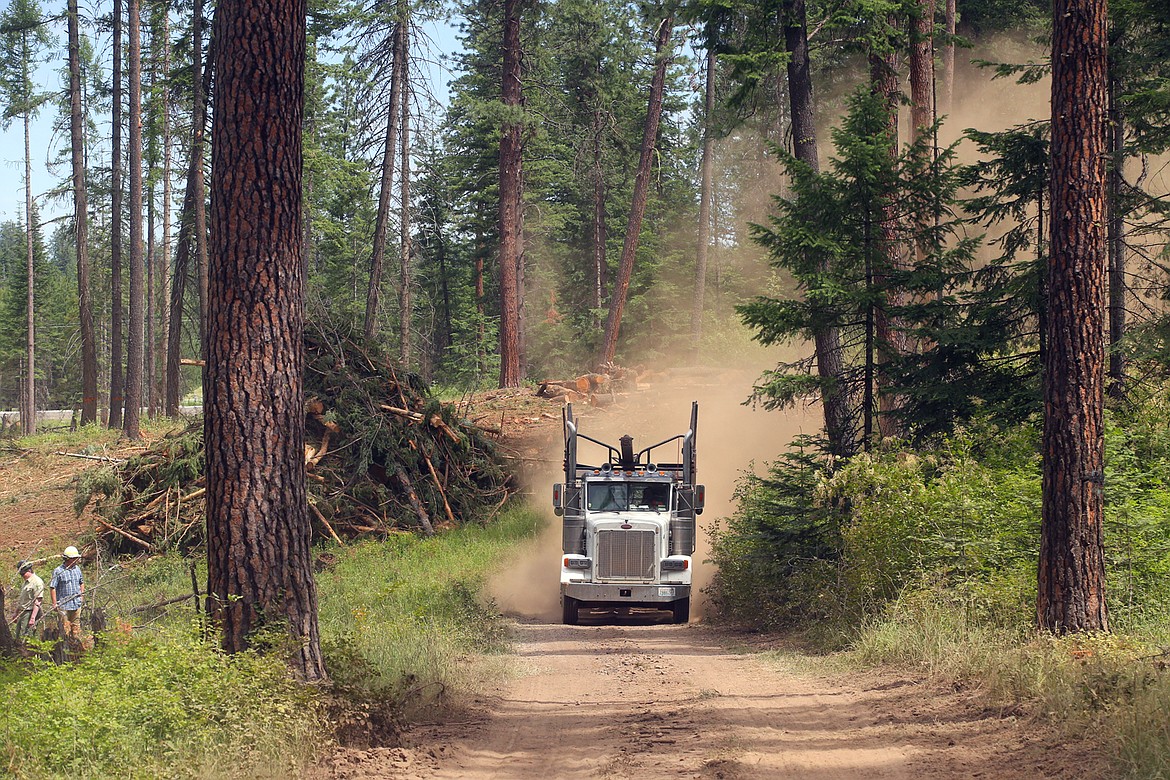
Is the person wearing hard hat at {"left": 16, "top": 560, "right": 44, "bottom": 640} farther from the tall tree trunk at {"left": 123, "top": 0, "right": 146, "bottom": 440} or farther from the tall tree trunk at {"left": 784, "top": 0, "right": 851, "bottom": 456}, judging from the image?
the tall tree trunk at {"left": 123, "top": 0, "right": 146, "bottom": 440}

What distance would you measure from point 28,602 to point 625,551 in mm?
9285

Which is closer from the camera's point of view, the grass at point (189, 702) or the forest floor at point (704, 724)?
the grass at point (189, 702)

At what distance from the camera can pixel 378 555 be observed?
21125mm

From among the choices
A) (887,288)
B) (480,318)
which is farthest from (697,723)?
(480,318)

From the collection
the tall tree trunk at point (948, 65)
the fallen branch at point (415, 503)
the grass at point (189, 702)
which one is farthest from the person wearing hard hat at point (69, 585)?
the tall tree trunk at point (948, 65)

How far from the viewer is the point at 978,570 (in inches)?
463

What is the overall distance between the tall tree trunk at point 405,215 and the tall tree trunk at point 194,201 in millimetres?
5689

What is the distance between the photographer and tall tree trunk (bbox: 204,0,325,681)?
805 cm

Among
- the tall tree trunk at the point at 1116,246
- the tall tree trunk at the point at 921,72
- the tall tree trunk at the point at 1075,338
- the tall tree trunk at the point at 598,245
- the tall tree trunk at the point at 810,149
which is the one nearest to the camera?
the tall tree trunk at the point at 1075,338

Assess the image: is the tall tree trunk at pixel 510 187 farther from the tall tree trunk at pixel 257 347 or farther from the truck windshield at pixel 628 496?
the tall tree trunk at pixel 257 347

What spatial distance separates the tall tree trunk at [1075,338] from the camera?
31.4ft

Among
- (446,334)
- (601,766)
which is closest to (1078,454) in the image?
(601,766)

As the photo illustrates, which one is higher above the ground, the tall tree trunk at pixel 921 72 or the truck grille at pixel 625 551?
the tall tree trunk at pixel 921 72

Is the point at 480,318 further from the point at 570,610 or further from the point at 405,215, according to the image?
the point at 570,610
